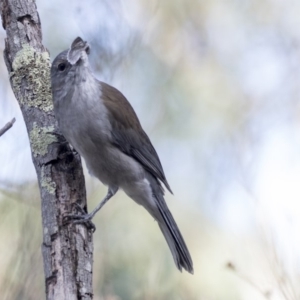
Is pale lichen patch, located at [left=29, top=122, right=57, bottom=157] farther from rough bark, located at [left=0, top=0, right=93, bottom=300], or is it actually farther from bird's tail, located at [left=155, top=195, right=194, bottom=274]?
bird's tail, located at [left=155, top=195, right=194, bottom=274]

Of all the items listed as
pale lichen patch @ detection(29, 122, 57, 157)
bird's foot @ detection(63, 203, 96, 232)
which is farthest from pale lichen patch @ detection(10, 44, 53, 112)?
bird's foot @ detection(63, 203, 96, 232)

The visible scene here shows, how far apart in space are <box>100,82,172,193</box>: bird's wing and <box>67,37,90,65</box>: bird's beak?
0.33 metres

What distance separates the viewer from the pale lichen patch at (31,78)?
8.69 feet

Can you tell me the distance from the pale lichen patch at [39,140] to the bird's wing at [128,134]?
48cm

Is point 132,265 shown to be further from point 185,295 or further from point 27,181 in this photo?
point 27,181

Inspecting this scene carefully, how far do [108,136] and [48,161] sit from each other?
578mm

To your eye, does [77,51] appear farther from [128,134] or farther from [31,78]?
[128,134]

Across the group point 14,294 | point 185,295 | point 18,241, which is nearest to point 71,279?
point 14,294

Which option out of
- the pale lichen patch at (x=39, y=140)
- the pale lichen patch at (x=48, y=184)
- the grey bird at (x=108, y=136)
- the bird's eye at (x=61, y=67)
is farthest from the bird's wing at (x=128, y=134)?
the pale lichen patch at (x=48, y=184)

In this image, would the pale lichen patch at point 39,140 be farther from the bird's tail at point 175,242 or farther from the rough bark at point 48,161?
the bird's tail at point 175,242

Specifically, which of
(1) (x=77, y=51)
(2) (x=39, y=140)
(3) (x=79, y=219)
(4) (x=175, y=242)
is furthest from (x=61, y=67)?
(4) (x=175, y=242)

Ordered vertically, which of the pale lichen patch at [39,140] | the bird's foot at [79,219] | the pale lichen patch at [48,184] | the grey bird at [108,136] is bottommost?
the bird's foot at [79,219]

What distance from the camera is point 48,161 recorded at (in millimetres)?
2469

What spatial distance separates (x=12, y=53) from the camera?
269 cm
